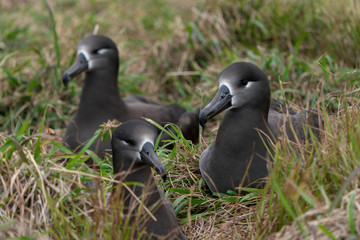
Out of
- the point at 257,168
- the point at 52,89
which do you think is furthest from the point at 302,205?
the point at 52,89

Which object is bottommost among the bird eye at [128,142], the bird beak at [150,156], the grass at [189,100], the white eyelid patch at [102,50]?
the grass at [189,100]

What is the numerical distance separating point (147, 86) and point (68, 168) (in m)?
3.56

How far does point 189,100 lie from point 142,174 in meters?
2.98

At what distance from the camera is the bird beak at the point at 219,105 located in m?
3.59

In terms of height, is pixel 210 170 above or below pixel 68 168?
below

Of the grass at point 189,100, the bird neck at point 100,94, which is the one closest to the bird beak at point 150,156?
the grass at point 189,100

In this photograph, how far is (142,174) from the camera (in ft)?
10.5

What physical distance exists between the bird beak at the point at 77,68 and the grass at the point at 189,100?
21.7 inches

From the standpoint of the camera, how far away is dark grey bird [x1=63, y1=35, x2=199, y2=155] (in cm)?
490

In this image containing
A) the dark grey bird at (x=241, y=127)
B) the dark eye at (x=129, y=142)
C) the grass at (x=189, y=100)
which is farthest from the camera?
the dark grey bird at (x=241, y=127)

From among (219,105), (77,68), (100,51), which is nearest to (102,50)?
(100,51)

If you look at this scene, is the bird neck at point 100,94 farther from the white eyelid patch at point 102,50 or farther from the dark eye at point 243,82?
the dark eye at point 243,82

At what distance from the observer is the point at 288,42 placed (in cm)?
631

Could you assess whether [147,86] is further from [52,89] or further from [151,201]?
[151,201]
